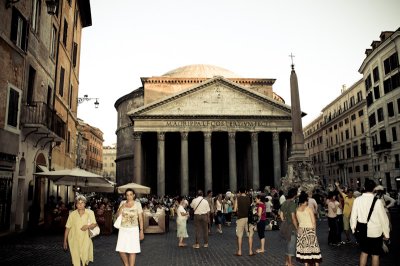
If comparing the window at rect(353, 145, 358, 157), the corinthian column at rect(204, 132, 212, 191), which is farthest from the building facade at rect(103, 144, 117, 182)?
the corinthian column at rect(204, 132, 212, 191)

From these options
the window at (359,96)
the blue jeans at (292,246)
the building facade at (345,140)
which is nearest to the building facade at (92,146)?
the building facade at (345,140)

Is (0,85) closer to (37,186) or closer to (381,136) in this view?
(37,186)

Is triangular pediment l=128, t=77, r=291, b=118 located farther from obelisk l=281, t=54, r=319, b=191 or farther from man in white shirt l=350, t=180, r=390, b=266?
man in white shirt l=350, t=180, r=390, b=266

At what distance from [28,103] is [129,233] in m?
9.32

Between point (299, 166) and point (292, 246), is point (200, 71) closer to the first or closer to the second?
point (299, 166)

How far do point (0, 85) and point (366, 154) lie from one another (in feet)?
123

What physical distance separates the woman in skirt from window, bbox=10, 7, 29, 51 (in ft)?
34.5

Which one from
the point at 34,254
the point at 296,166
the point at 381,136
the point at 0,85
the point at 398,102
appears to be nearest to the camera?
the point at 34,254

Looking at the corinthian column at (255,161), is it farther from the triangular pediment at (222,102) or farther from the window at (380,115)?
the window at (380,115)

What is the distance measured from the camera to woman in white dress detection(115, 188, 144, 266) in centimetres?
532

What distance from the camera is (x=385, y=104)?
30.6m

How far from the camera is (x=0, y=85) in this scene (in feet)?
34.1

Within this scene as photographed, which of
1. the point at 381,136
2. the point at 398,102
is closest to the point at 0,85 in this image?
the point at 398,102

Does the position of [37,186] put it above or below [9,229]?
above
